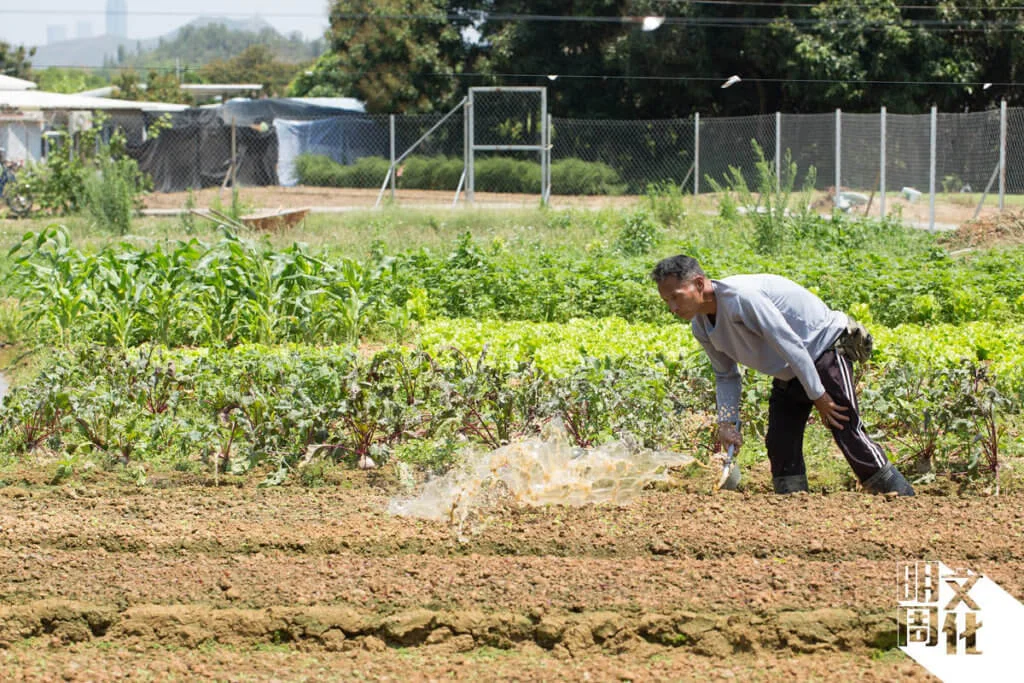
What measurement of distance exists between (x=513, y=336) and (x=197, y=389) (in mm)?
2167

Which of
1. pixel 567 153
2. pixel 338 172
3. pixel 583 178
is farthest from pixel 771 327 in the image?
pixel 338 172

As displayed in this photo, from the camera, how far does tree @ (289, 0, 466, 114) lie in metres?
31.9

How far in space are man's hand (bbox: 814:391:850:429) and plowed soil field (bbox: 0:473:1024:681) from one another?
34 cm

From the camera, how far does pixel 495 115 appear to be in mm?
29391

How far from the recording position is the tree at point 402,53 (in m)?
31.9

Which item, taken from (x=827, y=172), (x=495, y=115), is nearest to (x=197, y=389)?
(x=827, y=172)

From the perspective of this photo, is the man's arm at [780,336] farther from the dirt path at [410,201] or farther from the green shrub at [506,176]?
the green shrub at [506,176]

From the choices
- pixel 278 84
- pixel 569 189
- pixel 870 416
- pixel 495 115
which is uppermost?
pixel 278 84

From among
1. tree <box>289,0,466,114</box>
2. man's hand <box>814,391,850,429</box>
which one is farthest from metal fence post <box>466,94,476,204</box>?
man's hand <box>814,391,850,429</box>

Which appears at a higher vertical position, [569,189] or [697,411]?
[569,189]

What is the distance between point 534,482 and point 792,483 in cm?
118

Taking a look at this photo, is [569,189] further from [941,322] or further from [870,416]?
[870,416]

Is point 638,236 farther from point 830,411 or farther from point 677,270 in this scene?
point 677,270

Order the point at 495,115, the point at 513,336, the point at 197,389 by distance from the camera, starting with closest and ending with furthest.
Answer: the point at 197,389, the point at 513,336, the point at 495,115
